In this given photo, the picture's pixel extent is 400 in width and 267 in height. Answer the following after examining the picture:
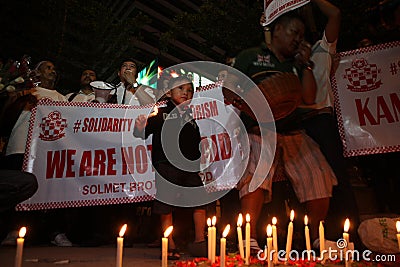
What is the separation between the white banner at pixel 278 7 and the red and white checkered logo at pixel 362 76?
4.53 ft

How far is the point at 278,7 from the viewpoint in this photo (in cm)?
389

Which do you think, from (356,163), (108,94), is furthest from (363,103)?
(108,94)

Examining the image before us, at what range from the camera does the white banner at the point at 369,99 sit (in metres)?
4.43

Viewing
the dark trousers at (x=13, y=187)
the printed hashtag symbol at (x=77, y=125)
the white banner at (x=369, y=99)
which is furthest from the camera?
the printed hashtag symbol at (x=77, y=125)

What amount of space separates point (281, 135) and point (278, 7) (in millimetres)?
1315

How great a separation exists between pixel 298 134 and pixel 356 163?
2073 mm

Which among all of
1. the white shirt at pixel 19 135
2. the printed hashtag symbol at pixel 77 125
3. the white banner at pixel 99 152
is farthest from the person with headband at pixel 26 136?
the printed hashtag symbol at pixel 77 125

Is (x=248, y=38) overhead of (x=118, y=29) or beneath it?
beneath

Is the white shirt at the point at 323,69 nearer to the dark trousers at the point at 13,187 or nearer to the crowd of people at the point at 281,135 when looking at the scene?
the crowd of people at the point at 281,135

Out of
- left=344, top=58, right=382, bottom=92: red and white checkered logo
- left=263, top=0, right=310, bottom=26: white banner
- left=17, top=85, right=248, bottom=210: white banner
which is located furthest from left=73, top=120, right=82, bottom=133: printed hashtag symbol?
left=344, top=58, right=382, bottom=92: red and white checkered logo

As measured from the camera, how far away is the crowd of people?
3574 millimetres

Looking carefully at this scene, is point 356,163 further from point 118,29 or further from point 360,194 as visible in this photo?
point 118,29

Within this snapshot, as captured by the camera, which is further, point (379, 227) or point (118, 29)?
point (118, 29)

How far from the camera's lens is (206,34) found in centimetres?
715
